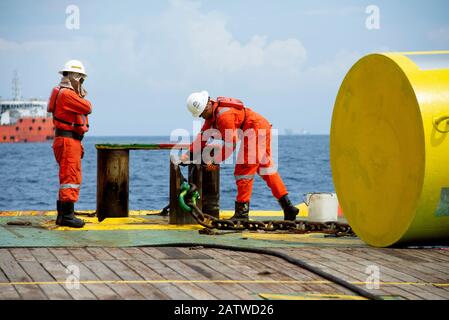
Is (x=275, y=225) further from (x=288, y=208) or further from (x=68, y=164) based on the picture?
(x=68, y=164)

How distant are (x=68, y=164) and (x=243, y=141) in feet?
7.23

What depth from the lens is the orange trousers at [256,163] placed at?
40.2ft

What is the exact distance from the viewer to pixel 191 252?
32.3 ft

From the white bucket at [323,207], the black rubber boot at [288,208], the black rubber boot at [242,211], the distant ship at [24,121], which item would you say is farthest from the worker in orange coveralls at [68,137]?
the distant ship at [24,121]

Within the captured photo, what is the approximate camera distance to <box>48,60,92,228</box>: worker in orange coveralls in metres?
11.6

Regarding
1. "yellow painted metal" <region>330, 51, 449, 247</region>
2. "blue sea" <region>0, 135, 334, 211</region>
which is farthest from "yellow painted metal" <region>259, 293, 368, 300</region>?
"blue sea" <region>0, 135, 334, 211</region>

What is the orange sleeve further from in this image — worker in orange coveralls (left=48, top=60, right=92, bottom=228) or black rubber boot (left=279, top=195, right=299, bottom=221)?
black rubber boot (left=279, top=195, right=299, bottom=221)

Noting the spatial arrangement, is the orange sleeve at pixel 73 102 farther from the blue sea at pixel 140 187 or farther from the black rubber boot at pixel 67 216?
the blue sea at pixel 140 187

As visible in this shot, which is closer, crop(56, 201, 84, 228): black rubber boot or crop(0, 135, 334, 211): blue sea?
crop(56, 201, 84, 228): black rubber boot

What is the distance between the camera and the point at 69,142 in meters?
11.6

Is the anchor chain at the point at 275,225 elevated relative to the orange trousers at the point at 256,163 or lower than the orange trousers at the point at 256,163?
lower

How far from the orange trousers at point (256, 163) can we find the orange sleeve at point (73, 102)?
1.98m
